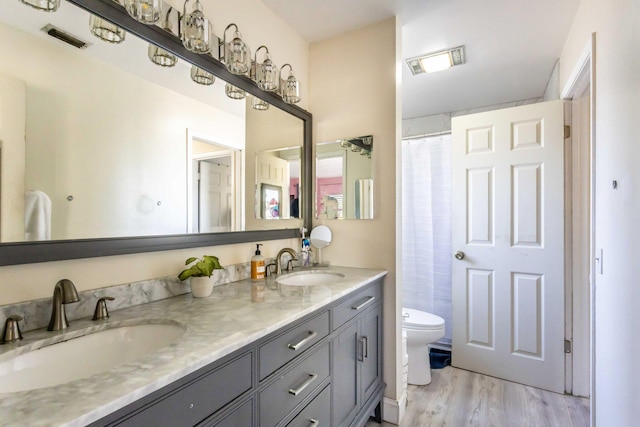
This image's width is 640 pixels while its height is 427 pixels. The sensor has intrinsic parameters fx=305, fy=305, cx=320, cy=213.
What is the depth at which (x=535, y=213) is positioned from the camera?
2207 millimetres

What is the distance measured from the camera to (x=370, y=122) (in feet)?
6.21

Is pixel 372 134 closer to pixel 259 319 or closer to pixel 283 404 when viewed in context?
pixel 259 319

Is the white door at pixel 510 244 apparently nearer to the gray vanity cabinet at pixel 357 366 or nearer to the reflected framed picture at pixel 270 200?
the gray vanity cabinet at pixel 357 366

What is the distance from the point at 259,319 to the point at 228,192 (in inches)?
30.4

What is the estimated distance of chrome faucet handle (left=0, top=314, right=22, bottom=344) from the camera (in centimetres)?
76

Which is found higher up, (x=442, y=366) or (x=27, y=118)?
(x=27, y=118)

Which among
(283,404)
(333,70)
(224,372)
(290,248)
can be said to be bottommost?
(283,404)

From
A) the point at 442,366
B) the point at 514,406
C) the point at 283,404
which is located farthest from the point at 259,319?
the point at 442,366

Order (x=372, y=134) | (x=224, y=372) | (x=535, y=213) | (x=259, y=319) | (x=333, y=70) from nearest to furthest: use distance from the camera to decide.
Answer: (x=224, y=372)
(x=259, y=319)
(x=372, y=134)
(x=333, y=70)
(x=535, y=213)

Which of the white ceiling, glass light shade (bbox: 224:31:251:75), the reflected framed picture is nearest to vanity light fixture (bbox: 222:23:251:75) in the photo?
glass light shade (bbox: 224:31:251:75)

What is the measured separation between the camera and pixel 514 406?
75.9 inches

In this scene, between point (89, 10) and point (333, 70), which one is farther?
point (333, 70)

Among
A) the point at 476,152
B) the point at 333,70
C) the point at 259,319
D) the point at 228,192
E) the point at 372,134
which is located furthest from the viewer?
the point at 476,152

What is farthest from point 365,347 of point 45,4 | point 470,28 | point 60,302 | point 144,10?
point 470,28
